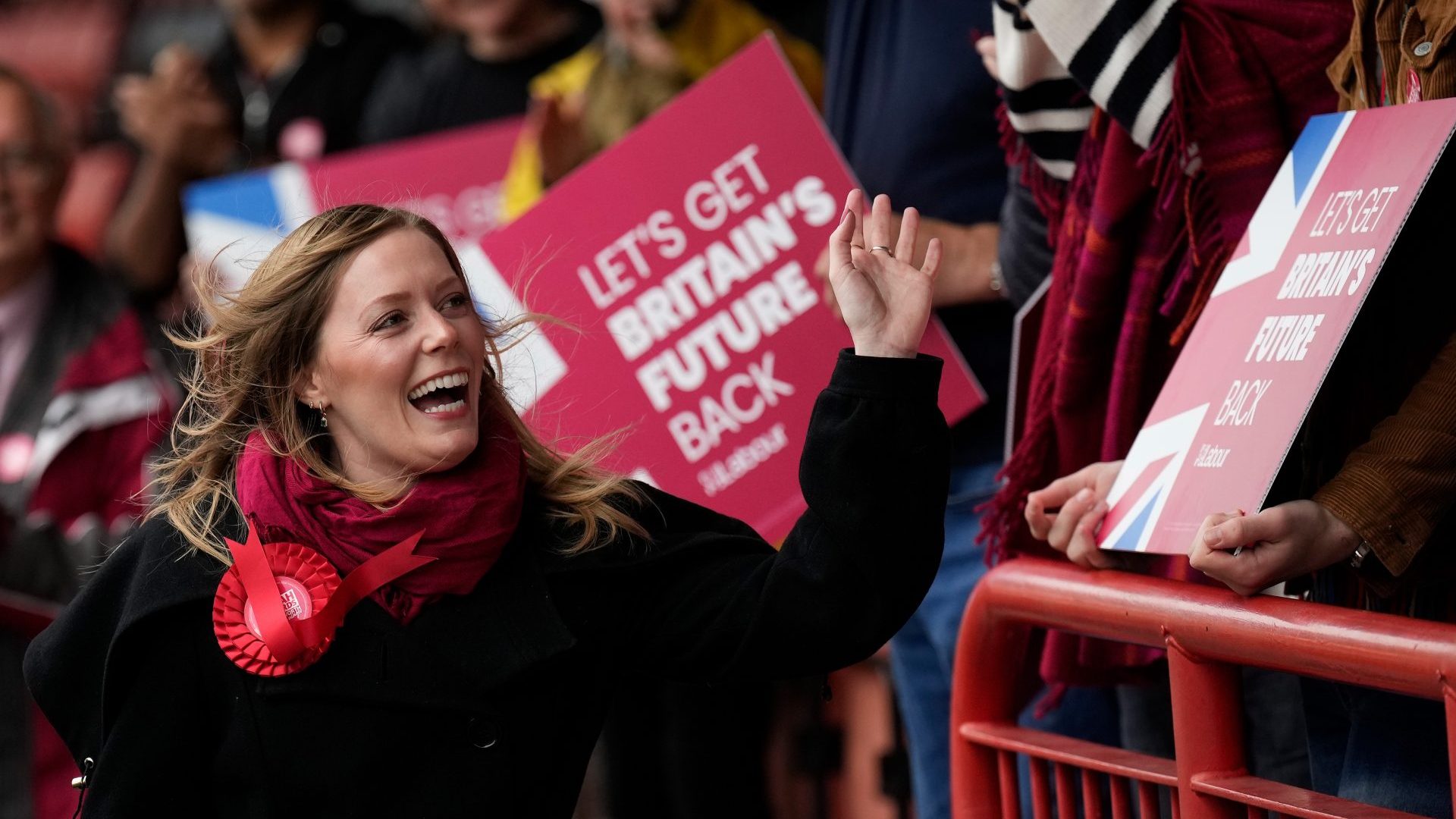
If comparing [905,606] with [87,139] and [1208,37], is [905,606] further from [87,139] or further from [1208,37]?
[87,139]

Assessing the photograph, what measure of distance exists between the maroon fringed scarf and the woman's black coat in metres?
0.46

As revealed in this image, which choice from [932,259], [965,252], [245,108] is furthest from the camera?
[245,108]

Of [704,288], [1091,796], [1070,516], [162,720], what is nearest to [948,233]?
A: [704,288]

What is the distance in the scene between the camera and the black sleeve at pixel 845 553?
1.80 m

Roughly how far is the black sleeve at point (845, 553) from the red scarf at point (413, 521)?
0.77ft

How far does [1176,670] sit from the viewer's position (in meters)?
1.66

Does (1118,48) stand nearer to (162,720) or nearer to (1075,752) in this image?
(1075,752)

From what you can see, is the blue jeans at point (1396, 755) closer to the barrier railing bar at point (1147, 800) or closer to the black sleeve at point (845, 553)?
the barrier railing bar at point (1147, 800)

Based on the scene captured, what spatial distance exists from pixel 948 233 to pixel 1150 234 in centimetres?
59

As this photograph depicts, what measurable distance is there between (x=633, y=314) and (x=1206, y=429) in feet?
4.32

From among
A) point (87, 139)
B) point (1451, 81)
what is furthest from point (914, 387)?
point (87, 139)

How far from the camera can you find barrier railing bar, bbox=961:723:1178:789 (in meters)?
1.68

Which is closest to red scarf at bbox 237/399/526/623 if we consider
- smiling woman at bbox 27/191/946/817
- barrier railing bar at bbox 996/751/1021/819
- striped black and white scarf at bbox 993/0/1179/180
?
smiling woman at bbox 27/191/946/817

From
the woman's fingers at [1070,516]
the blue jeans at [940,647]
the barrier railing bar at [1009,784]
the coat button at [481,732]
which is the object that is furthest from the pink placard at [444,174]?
the barrier railing bar at [1009,784]
